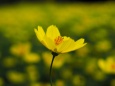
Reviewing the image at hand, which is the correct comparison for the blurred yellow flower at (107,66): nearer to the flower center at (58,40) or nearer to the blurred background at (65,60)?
the blurred background at (65,60)

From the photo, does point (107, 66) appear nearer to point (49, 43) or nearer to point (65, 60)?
point (49, 43)

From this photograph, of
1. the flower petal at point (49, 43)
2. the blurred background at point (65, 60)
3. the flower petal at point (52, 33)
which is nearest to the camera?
the flower petal at point (49, 43)

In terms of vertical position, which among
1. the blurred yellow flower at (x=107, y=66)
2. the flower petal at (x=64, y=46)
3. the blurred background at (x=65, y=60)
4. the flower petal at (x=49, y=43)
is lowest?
the blurred background at (x=65, y=60)

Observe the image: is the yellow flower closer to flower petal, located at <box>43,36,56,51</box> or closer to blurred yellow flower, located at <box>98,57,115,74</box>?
flower petal, located at <box>43,36,56,51</box>

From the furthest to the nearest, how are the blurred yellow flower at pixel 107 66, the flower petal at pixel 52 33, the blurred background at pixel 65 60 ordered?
the blurred background at pixel 65 60
the blurred yellow flower at pixel 107 66
the flower petal at pixel 52 33

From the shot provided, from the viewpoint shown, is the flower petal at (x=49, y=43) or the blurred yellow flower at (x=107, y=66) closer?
the flower petal at (x=49, y=43)

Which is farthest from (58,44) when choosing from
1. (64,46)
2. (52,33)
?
(52,33)

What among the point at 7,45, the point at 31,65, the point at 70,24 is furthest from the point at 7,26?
the point at 31,65

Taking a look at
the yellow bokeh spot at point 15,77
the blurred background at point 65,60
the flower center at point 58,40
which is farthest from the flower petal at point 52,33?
the yellow bokeh spot at point 15,77

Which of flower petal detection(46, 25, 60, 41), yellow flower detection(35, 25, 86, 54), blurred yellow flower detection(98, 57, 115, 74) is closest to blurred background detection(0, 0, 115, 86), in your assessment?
blurred yellow flower detection(98, 57, 115, 74)

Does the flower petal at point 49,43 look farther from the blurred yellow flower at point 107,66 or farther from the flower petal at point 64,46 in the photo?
the blurred yellow flower at point 107,66

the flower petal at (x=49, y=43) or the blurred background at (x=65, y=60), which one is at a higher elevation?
the flower petal at (x=49, y=43)
